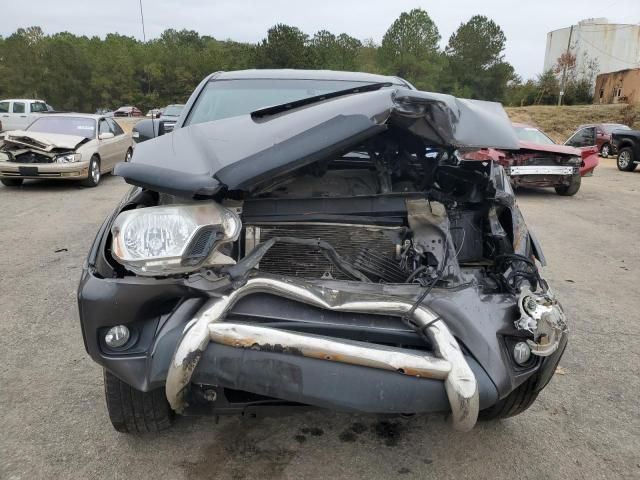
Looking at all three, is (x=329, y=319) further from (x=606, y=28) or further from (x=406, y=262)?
(x=606, y=28)

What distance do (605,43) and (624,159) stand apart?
43.8m

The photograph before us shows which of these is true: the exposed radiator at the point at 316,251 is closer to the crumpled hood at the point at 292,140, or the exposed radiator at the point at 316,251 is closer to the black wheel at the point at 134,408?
the crumpled hood at the point at 292,140

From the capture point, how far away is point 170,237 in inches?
73.6

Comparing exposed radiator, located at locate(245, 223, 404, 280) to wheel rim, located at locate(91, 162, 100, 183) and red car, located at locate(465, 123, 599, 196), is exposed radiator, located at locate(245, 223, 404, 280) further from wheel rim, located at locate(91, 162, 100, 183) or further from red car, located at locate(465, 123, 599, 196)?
wheel rim, located at locate(91, 162, 100, 183)

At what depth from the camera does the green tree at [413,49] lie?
54156mm

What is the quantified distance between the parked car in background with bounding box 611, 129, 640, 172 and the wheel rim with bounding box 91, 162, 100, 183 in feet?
48.5

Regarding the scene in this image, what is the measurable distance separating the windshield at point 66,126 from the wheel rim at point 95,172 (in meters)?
0.63

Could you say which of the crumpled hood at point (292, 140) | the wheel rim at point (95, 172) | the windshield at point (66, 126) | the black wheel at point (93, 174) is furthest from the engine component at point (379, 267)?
the windshield at point (66, 126)

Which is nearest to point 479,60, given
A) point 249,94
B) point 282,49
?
point 282,49

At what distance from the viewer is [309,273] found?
90.0 inches

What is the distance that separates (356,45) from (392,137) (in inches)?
2364

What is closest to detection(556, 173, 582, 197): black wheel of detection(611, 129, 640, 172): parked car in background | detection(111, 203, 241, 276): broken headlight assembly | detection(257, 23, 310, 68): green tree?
detection(611, 129, 640, 172): parked car in background

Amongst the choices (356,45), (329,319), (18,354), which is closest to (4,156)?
(18,354)

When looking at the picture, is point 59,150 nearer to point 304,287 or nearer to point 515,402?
point 304,287
